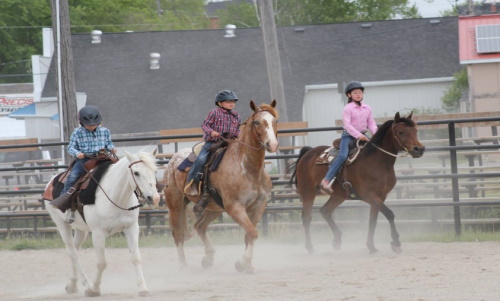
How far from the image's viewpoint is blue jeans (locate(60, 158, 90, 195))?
10.9m

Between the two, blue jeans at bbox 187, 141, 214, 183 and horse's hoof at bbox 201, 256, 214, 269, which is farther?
horse's hoof at bbox 201, 256, 214, 269

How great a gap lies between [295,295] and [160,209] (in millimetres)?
7208

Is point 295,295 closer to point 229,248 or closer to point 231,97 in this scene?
point 231,97

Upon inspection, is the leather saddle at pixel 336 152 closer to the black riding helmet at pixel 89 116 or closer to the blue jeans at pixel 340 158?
the blue jeans at pixel 340 158

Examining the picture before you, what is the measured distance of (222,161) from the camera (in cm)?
1183

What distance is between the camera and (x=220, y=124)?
12.0 metres

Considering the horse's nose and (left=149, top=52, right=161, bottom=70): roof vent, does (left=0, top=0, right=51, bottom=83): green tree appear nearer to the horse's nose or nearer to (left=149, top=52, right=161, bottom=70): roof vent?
(left=149, top=52, right=161, bottom=70): roof vent

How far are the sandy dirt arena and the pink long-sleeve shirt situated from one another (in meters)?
1.65

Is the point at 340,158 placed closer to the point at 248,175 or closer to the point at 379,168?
the point at 379,168

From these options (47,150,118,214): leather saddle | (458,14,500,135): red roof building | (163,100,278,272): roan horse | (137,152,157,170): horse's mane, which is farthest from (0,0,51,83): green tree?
(137,152,157,170): horse's mane

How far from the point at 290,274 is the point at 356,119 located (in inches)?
105

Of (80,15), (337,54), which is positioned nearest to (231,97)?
(337,54)

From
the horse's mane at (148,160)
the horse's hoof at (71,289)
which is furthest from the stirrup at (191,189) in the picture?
the horse's mane at (148,160)

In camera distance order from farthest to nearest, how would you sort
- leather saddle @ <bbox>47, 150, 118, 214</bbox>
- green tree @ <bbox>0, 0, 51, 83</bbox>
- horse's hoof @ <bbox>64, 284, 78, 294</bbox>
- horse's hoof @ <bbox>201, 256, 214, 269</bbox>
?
green tree @ <bbox>0, 0, 51, 83</bbox>, horse's hoof @ <bbox>201, 256, 214, 269</bbox>, horse's hoof @ <bbox>64, 284, 78, 294</bbox>, leather saddle @ <bbox>47, 150, 118, 214</bbox>
